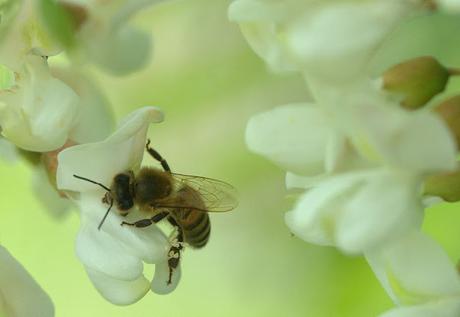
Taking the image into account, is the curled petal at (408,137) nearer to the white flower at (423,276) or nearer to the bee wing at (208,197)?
the white flower at (423,276)

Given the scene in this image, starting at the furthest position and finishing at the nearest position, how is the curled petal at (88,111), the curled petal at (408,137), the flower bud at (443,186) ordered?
the curled petal at (88,111) < the flower bud at (443,186) < the curled petal at (408,137)

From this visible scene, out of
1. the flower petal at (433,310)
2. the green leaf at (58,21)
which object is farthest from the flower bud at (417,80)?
the green leaf at (58,21)

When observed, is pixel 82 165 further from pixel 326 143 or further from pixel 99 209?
pixel 326 143

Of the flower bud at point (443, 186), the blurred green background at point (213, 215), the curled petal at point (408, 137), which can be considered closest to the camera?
the curled petal at point (408, 137)

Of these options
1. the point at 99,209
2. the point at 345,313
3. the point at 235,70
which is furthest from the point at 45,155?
the point at 235,70

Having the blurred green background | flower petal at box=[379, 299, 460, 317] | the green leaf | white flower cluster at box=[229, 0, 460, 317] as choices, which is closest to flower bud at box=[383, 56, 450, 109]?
white flower cluster at box=[229, 0, 460, 317]

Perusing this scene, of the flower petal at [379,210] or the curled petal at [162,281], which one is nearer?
the flower petal at [379,210]

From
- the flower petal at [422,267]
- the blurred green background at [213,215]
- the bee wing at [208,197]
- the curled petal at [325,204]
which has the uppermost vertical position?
the curled petal at [325,204]

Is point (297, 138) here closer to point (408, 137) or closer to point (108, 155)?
point (408, 137)

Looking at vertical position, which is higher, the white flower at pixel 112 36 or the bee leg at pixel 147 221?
the white flower at pixel 112 36
